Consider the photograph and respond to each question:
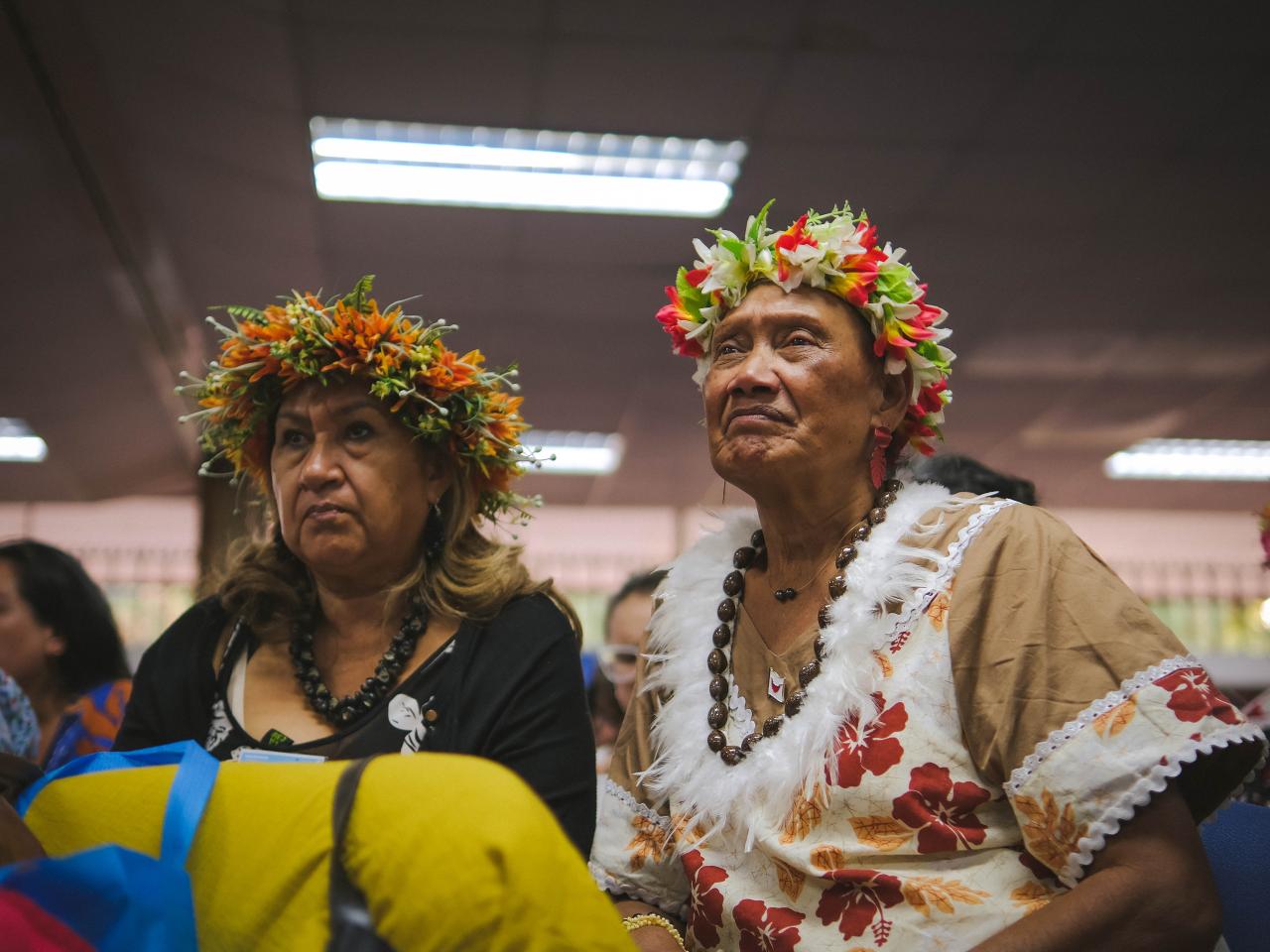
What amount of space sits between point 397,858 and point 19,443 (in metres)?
9.73

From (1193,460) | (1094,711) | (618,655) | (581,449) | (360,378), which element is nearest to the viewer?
(1094,711)

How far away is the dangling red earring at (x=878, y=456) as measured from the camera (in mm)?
1953

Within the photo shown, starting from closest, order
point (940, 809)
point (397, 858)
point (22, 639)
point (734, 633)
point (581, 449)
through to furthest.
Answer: point (397, 858), point (940, 809), point (734, 633), point (22, 639), point (581, 449)

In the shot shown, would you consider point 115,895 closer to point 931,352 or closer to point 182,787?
point 182,787

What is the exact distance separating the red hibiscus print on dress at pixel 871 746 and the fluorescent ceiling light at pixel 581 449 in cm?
771

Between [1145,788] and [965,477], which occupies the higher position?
[965,477]

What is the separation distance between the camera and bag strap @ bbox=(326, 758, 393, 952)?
1058 millimetres

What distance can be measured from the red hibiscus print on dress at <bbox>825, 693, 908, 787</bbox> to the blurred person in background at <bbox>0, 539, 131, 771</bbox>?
9.81ft

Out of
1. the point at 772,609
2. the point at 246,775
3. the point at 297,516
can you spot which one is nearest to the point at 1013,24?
the point at 772,609

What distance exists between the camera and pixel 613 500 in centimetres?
1245

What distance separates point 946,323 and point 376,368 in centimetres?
527

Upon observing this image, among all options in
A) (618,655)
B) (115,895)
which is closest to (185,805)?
(115,895)

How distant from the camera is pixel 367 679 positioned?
2.12m

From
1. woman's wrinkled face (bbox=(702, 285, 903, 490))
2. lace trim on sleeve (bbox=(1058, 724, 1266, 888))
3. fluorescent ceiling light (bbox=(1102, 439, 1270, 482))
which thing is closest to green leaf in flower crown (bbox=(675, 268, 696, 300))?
woman's wrinkled face (bbox=(702, 285, 903, 490))
